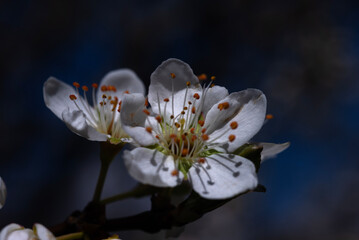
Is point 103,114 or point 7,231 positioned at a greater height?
point 103,114

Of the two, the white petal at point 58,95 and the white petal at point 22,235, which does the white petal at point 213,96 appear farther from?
the white petal at point 22,235

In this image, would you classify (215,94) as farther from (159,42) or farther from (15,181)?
(15,181)

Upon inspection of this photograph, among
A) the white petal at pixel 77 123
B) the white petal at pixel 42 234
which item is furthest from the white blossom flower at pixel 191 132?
the white petal at pixel 42 234

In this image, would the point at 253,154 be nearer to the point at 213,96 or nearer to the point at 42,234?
the point at 213,96

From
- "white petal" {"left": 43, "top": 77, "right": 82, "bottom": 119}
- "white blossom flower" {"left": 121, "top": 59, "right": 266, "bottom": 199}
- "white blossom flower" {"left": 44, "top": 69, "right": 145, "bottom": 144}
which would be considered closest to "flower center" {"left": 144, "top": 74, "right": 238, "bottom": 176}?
"white blossom flower" {"left": 121, "top": 59, "right": 266, "bottom": 199}

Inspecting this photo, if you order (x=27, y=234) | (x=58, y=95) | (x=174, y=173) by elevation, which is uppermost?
(x=58, y=95)

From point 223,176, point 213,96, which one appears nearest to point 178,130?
point 213,96

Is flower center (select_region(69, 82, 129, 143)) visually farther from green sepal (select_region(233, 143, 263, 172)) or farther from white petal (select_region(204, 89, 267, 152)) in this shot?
green sepal (select_region(233, 143, 263, 172))
